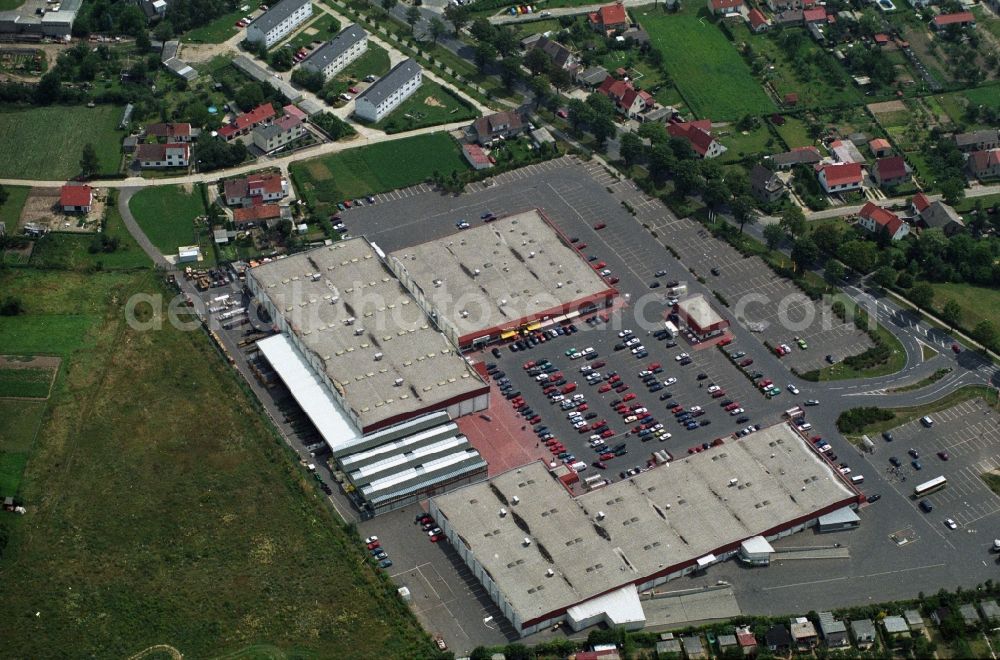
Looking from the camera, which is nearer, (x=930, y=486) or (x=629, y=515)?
(x=629, y=515)

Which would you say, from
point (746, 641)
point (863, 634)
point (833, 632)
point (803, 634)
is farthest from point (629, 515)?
point (863, 634)

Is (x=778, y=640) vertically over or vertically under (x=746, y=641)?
under

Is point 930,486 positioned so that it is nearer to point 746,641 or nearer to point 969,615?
point 969,615

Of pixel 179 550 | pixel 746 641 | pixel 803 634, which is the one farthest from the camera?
pixel 179 550

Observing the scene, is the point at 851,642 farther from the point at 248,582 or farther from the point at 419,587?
the point at 248,582

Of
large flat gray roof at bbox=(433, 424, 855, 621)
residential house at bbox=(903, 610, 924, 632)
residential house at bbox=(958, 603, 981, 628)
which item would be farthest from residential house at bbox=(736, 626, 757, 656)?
residential house at bbox=(958, 603, 981, 628)

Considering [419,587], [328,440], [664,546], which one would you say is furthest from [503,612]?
[328,440]

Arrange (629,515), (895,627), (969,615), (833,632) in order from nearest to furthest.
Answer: (833,632) < (895,627) < (969,615) < (629,515)

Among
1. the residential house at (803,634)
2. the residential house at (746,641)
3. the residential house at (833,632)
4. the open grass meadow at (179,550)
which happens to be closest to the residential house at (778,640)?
the residential house at (803,634)
